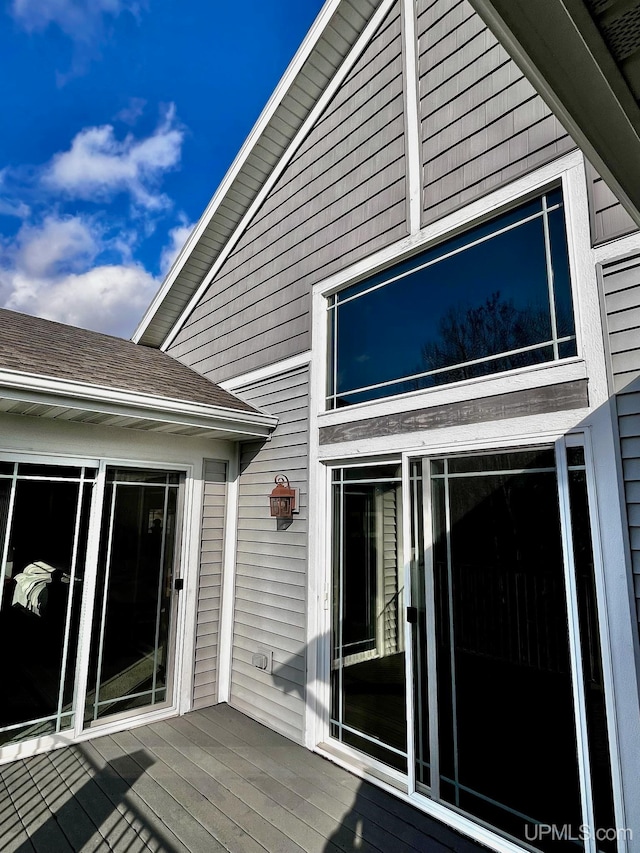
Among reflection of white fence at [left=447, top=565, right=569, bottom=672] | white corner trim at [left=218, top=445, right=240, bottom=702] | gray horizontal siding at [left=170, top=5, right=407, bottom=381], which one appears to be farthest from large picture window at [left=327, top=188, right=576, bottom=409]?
white corner trim at [left=218, top=445, right=240, bottom=702]

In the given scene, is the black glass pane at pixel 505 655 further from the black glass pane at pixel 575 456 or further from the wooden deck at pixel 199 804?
the wooden deck at pixel 199 804

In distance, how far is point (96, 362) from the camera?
165 inches

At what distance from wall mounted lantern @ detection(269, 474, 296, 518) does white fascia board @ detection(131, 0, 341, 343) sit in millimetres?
3010

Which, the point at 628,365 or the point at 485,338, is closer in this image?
the point at 628,365

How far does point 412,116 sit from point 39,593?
4.45 metres

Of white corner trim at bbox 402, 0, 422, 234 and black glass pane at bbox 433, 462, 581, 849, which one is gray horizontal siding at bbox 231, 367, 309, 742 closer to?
black glass pane at bbox 433, 462, 581, 849

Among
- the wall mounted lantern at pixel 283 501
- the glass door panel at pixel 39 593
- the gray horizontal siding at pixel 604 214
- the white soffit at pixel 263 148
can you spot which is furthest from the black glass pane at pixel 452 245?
the glass door panel at pixel 39 593

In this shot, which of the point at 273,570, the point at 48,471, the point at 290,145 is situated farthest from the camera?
the point at 290,145

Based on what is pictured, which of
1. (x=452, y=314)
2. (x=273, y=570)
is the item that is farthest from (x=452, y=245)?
(x=273, y=570)

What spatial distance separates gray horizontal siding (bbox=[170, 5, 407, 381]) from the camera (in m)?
3.56

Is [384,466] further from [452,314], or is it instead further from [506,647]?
[506,647]

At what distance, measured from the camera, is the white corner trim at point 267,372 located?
4.08m

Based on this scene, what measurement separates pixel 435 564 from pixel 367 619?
79 centimetres

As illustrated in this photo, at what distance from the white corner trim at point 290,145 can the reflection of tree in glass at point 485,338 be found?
2536mm
